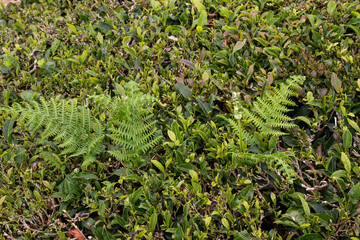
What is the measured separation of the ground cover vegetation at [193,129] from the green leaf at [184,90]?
0.01 metres

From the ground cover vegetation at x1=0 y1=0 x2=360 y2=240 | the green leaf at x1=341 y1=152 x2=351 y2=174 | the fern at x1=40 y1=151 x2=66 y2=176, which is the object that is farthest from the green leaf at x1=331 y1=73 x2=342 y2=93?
the fern at x1=40 y1=151 x2=66 y2=176

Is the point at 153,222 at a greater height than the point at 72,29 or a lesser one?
lesser

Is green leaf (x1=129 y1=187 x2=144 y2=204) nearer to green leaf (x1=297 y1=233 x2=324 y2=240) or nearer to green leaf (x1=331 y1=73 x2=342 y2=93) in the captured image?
green leaf (x1=297 y1=233 x2=324 y2=240)

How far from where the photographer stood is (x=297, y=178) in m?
2.28

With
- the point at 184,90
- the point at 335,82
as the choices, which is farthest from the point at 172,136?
the point at 335,82

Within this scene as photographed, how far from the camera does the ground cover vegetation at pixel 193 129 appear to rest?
2219mm

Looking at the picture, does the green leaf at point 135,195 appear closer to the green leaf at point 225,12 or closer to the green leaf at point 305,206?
the green leaf at point 305,206

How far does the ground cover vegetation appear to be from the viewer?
87.4 inches

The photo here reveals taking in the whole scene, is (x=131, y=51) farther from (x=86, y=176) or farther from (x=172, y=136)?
(x=86, y=176)

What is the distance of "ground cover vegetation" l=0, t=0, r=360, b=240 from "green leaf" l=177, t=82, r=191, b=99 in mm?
13

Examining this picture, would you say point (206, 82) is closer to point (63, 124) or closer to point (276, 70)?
point (276, 70)

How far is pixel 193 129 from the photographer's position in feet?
8.58

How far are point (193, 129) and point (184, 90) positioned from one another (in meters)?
0.48

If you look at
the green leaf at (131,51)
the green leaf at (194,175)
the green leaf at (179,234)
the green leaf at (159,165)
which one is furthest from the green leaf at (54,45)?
the green leaf at (179,234)
